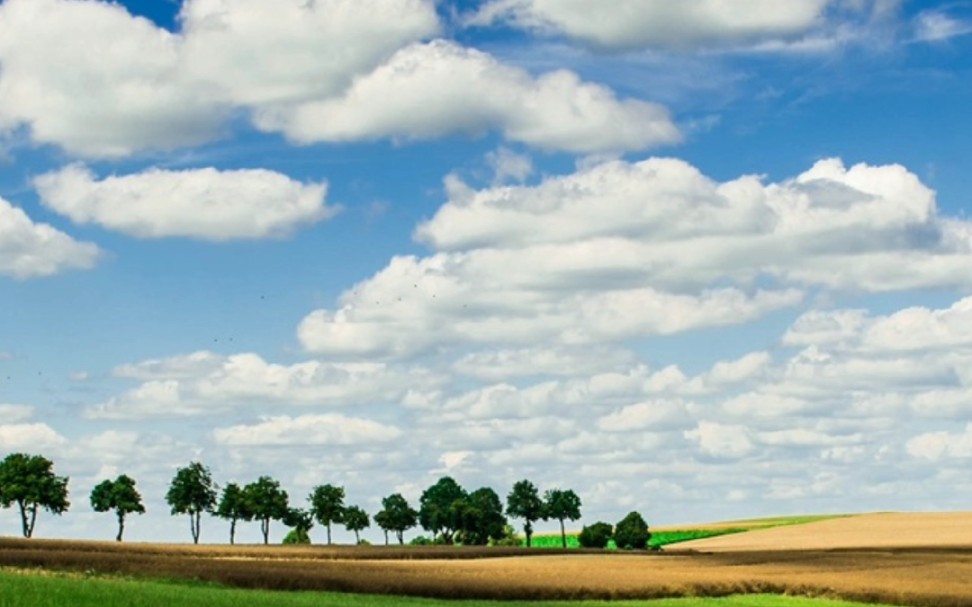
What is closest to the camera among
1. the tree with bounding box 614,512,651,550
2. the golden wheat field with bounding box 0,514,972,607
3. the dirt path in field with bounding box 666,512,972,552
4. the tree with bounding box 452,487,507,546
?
the golden wheat field with bounding box 0,514,972,607

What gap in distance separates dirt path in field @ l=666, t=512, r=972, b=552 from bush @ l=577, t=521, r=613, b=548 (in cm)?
933

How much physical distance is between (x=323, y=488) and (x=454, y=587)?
128486 millimetres

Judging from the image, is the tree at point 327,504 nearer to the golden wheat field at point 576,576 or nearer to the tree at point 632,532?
the tree at point 632,532

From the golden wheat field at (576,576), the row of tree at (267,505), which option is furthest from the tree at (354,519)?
the golden wheat field at (576,576)

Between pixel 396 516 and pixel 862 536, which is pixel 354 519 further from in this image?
pixel 862 536

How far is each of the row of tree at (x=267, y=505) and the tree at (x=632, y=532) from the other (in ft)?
11.8

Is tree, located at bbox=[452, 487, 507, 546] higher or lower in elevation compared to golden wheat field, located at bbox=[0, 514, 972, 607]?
higher

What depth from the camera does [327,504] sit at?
192875 millimetres

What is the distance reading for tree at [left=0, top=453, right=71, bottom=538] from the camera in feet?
507

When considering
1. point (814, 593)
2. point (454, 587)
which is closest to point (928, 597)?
point (814, 593)

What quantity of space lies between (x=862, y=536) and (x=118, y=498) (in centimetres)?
8813

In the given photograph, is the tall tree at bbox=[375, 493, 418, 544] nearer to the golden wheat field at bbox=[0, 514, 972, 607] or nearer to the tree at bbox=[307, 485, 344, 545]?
the tree at bbox=[307, 485, 344, 545]

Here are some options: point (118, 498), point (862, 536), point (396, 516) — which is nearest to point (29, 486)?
point (118, 498)

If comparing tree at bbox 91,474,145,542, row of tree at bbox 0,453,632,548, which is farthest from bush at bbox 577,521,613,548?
tree at bbox 91,474,145,542
